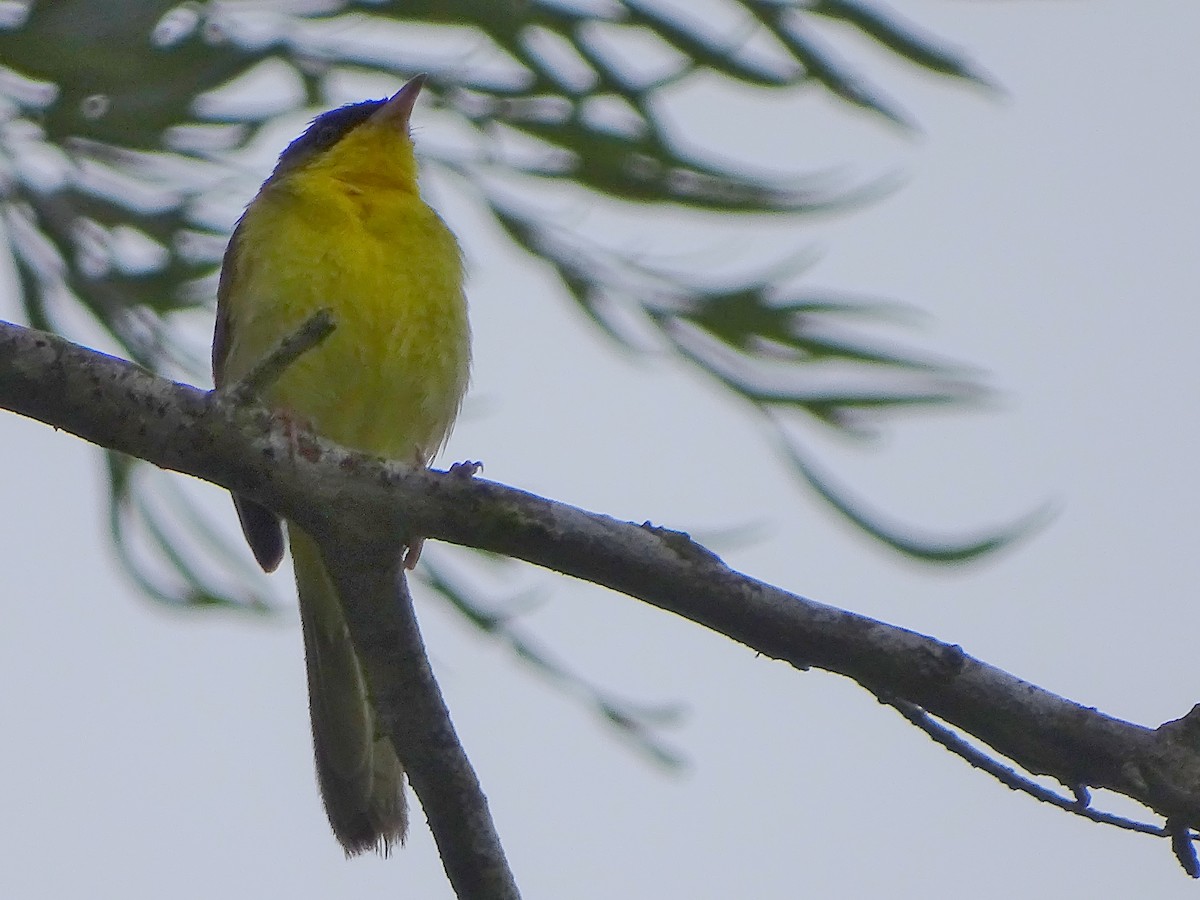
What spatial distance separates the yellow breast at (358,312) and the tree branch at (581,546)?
5.18 ft

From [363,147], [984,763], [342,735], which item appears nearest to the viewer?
[984,763]

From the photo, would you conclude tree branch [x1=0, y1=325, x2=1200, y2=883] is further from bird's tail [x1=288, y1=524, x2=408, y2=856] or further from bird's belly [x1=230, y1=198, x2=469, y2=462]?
bird's belly [x1=230, y1=198, x2=469, y2=462]

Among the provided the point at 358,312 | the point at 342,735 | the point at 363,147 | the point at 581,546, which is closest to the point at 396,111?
the point at 363,147

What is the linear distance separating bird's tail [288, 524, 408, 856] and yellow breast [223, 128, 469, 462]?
38 centimetres

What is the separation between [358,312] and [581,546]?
1.91m

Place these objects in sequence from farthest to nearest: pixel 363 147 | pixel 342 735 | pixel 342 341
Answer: pixel 363 147 < pixel 342 341 < pixel 342 735

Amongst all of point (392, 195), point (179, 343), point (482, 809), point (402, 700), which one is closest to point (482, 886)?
point (482, 809)

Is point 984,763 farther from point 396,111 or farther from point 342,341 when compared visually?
point 396,111

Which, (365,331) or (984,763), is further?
(365,331)

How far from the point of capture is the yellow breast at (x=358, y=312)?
13.5ft

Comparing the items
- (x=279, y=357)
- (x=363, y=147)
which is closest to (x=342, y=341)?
(x=363, y=147)

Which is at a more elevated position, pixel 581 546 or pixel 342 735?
pixel 581 546

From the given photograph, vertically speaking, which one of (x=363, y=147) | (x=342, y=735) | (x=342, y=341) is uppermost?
(x=342, y=341)

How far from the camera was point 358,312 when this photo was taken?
4.12 metres
